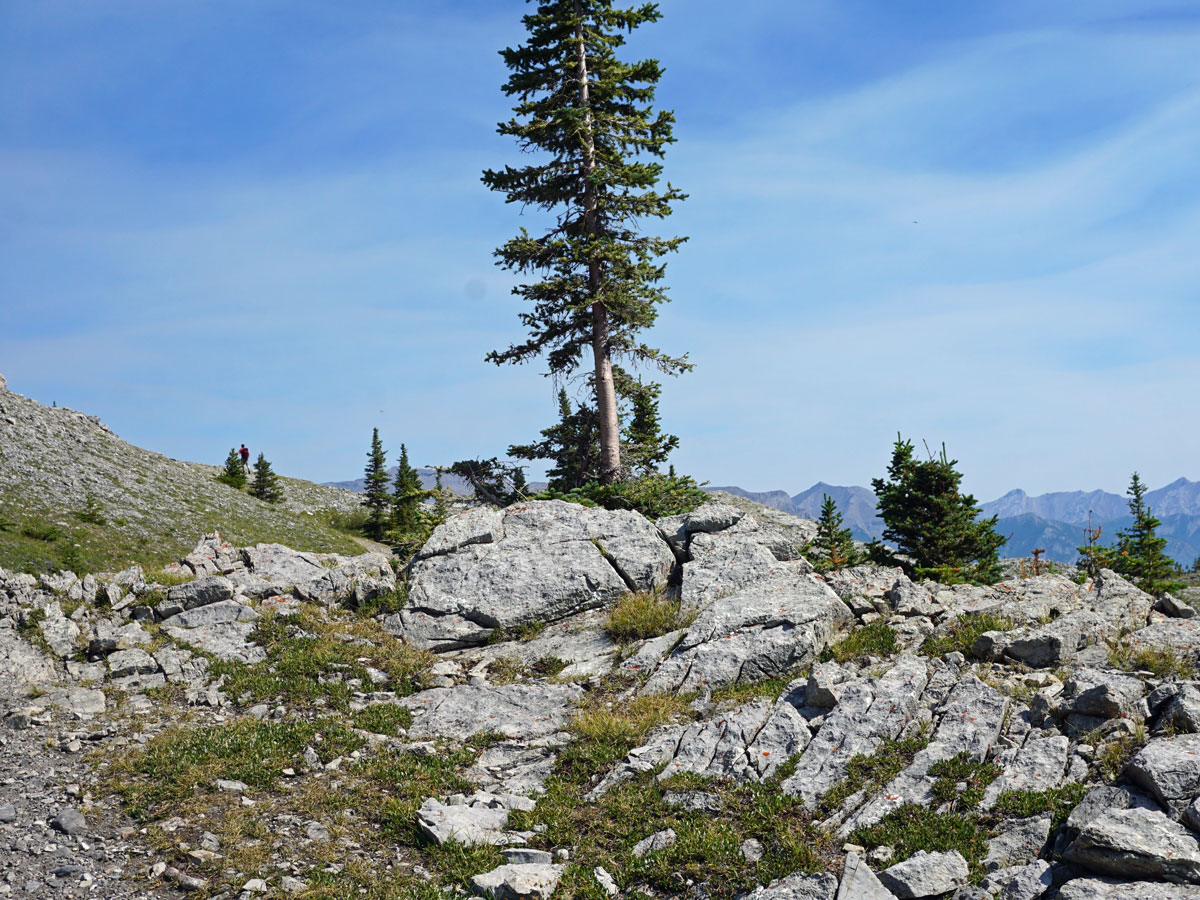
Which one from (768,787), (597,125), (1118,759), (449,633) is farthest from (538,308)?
(1118,759)

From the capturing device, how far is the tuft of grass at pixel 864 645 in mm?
13172

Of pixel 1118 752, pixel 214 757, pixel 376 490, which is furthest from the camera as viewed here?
pixel 376 490

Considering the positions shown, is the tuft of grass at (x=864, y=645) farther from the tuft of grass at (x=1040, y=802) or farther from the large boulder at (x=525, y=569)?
the large boulder at (x=525, y=569)

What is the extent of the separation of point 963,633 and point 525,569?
9.55 m

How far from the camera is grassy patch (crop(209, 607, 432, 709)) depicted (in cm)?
1396

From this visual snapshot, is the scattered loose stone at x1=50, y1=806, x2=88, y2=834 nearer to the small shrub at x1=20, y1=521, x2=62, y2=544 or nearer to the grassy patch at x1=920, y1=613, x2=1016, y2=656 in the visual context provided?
the grassy patch at x1=920, y1=613, x2=1016, y2=656

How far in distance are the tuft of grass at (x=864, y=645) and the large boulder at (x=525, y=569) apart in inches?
200

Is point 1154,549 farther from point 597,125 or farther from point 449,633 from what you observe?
point 449,633

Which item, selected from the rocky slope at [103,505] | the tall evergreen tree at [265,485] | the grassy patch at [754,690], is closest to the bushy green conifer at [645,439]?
the grassy patch at [754,690]

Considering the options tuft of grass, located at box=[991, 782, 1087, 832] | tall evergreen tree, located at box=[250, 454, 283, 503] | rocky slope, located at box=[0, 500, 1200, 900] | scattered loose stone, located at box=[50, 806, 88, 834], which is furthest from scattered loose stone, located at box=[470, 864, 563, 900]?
tall evergreen tree, located at box=[250, 454, 283, 503]

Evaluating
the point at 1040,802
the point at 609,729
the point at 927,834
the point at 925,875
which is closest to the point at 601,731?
the point at 609,729

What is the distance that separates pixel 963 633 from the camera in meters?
12.9

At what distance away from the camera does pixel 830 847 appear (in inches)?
334

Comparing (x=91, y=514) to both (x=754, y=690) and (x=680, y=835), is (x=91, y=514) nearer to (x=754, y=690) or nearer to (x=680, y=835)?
(x=754, y=690)
